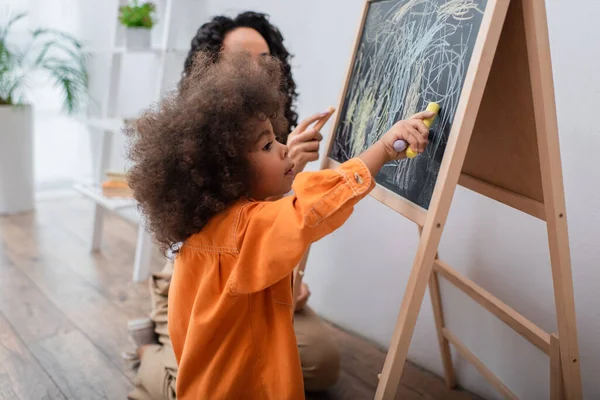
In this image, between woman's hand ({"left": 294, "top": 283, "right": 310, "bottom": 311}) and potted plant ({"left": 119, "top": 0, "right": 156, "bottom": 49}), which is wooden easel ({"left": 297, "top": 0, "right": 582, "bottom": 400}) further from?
potted plant ({"left": 119, "top": 0, "right": 156, "bottom": 49})

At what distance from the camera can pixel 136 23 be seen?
262 cm

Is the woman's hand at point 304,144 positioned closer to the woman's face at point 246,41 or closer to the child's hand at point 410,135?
the child's hand at point 410,135

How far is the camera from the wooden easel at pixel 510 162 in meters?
0.97

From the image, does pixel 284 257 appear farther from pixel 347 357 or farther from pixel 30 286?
pixel 30 286

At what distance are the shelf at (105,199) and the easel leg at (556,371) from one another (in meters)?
1.77

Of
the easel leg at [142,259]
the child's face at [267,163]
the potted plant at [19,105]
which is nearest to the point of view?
the child's face at [267,163]

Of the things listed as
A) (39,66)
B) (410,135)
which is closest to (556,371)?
(410,135)

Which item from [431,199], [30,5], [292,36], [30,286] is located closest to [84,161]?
[30,5]

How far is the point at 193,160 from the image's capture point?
1048 mm

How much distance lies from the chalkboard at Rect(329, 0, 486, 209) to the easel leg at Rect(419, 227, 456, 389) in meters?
Result: 0.49

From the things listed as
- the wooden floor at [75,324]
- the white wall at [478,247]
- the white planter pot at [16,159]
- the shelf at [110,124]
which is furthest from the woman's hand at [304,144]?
the white planter pot at [16,159]

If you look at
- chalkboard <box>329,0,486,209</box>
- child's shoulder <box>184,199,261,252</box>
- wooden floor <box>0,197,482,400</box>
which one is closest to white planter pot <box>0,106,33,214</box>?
wooden floor <box>0,197,482,400</box>

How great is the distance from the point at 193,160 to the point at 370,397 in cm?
103

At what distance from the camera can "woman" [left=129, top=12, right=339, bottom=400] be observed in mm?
1623
